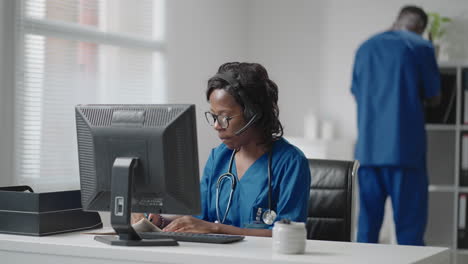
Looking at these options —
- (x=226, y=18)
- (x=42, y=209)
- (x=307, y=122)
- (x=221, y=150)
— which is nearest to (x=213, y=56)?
(x=226, y=18)

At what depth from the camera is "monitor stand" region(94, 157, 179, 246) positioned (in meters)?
1.86

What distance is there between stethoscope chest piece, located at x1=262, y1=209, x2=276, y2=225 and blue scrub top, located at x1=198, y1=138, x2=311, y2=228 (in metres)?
0.02

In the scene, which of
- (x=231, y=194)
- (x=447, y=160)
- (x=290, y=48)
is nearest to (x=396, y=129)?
(x=447, y=160)

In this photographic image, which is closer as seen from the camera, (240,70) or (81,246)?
(81,246)

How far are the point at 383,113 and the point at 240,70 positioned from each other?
1.91 meters

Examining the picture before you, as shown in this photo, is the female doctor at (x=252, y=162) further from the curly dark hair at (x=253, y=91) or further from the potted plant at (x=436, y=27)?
the potted plant at (x=436, y=27)

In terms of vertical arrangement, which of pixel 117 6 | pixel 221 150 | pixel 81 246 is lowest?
pixel 81 246

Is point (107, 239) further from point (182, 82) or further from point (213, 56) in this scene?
point (213, 56)

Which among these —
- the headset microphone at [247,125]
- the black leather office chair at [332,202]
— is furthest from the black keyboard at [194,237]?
the black leather office chair at [332,202]

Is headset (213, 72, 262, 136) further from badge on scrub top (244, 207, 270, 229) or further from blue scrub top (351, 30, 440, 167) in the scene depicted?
blue scrub top (351, 30, 440, 167)

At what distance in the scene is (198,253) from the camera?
172 cm

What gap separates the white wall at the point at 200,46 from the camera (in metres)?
4.93

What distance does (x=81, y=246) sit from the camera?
1837 millimetres

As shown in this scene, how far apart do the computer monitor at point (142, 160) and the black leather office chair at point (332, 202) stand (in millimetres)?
742
